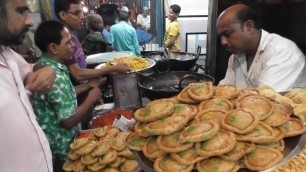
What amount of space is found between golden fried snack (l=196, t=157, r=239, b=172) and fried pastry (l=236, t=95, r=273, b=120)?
0.29 meters

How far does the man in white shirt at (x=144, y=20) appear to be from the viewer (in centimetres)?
957

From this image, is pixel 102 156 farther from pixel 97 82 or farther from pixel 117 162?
pixel 97 82

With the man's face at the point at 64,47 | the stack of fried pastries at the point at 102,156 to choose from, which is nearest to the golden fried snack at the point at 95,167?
the stack of fried pastries at the point at 102,156

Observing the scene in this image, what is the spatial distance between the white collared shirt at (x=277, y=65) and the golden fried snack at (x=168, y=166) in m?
1.63

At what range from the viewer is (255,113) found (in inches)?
49.1

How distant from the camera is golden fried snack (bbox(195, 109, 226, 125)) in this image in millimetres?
1248

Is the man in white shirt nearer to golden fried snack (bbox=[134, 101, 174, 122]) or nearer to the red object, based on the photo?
Answer: the red object

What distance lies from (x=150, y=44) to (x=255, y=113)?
8.40 m

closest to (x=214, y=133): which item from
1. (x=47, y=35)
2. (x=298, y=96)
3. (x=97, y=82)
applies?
(x=298, y=96)

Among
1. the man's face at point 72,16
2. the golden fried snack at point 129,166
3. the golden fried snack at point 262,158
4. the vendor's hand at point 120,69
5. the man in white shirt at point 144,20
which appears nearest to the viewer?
the golden fried snack at point 262,158

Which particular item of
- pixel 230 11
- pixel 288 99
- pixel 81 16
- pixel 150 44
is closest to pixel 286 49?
pixel 230 11

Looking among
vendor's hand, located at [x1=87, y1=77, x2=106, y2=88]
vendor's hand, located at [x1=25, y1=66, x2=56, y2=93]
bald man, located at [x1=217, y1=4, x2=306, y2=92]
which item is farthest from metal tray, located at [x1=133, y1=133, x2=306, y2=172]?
vendor's hand, located at [x1=87, y1=77, x2=106, y2=88]

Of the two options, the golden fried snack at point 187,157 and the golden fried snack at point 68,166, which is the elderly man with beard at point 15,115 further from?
the golden fried snack at point 187,157

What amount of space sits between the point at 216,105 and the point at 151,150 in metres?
0.42
